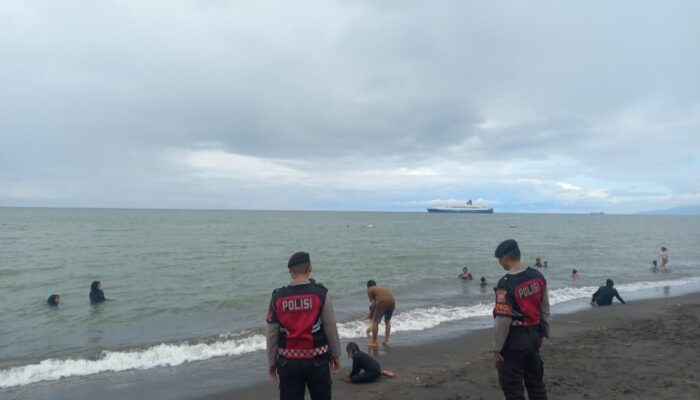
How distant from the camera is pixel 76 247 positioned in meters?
37.9

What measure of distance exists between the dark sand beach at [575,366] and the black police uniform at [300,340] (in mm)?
3289

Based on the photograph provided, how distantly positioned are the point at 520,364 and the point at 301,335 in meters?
2.28

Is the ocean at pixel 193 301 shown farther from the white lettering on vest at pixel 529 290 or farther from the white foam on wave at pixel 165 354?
the white lettering on vest at pixel 529 290

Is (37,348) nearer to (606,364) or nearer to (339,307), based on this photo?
(339,307)

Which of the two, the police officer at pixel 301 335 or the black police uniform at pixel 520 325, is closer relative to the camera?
the police officer at pixel 301 335

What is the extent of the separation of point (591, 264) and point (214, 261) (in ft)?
87.5

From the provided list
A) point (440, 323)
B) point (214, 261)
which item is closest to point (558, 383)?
point (440, 323)

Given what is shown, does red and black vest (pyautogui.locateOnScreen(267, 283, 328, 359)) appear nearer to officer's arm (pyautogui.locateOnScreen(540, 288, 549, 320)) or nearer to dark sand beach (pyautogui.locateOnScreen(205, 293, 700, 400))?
officer's arm (pyautogui.locateOnScreen(540, 288, 549, 320))

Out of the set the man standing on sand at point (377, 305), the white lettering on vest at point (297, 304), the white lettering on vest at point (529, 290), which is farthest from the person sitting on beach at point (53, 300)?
the white lettering on vest at point (529, 290)

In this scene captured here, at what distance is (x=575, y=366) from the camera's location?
787 centimetres

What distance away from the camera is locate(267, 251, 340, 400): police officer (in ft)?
13.1

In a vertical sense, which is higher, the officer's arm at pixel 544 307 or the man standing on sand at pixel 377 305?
the officer's arm at pixel 544 307

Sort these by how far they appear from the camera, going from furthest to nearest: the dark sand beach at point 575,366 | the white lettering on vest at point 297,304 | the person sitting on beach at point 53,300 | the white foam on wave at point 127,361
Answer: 1. the person sitting on beach at point 53,300
2. the white foam on wave at point 127,361
3. the dark sand beach at point 575,366
4. the white lettering on vest at point 297,304

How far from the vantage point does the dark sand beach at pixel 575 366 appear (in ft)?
21.9
